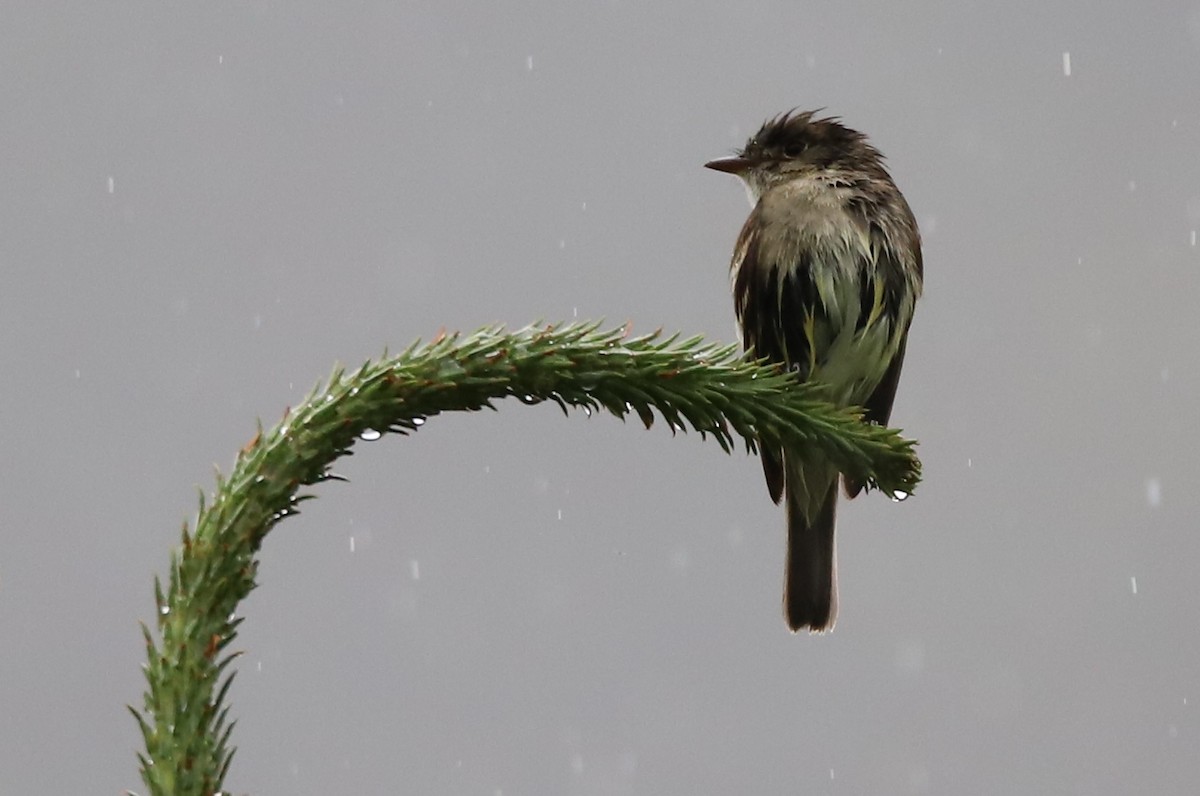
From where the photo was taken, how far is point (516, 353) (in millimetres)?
2639

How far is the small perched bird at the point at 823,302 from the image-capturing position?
4.34 m

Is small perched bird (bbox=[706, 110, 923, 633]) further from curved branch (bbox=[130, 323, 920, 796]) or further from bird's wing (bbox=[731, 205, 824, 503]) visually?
curved branch (bbox=[130, 323, 920, 796])

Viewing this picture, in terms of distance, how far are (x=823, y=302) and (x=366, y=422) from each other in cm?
200

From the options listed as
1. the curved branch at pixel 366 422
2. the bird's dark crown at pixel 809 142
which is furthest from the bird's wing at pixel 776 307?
the curved branch at pixel 366 422

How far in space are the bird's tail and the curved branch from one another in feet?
4.68

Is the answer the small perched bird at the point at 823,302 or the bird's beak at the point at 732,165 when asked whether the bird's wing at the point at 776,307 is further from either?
the bird's beak at the point at 732,165

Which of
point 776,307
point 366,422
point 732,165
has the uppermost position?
point 732,165

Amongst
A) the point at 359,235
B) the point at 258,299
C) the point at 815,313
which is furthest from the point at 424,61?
the point at 815,313

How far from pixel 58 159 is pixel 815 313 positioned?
11906 cm

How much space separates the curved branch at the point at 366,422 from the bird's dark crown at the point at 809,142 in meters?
1.81

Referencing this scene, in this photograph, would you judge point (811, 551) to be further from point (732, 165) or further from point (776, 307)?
point (732, 165)

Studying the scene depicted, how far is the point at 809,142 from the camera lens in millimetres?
4898

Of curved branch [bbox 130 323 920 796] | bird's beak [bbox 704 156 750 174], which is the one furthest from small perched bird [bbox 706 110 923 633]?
curved branch [bbox 130 323 920 796]


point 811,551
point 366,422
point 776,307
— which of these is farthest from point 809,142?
point 366,422
